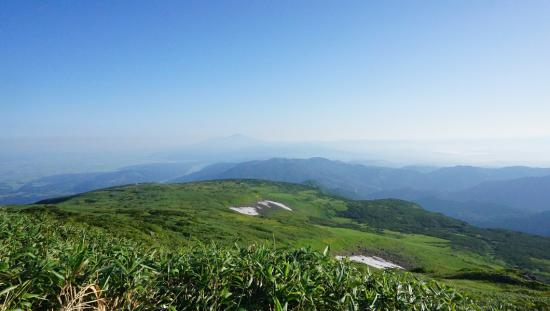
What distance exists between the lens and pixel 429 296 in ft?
16.3

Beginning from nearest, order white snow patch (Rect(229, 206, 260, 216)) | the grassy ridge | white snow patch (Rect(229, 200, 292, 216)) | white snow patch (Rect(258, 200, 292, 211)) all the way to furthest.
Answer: the grassy ridge, white snow patch (Rect(229, 206, 260, 216)), white snow patch (Rect(229, 200, 292, 216)), white snow patch (Rect(258, 200, 292, 211))

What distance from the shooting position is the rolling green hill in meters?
52.5

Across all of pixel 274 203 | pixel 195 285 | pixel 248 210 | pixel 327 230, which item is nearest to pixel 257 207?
pixel 248 210

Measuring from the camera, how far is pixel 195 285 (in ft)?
14.5

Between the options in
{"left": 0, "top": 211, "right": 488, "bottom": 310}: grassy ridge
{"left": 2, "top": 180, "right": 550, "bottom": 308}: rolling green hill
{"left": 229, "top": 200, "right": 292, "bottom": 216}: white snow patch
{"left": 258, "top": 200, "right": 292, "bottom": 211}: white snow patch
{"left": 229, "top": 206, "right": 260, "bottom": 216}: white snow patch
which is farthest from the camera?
{"left": 258, "top": 200, "right": 292, "bottom": 211}: white snow patch

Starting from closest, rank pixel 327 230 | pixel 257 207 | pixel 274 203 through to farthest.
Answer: pixel 327 230 < pixel 257 207 < pixel 274 203

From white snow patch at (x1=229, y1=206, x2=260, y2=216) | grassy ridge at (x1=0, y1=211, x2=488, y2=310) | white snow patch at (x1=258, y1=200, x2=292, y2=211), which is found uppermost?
grassy ridge at (x1=0, y1=211, x2=488, y2=310)

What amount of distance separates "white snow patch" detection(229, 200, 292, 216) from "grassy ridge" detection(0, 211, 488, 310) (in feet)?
383

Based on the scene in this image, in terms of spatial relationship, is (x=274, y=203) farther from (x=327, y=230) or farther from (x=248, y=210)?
(x=327, y=230)

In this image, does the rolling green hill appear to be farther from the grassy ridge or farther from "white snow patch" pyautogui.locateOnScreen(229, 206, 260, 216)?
the grassy ridge

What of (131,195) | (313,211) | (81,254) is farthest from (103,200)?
(81,254)

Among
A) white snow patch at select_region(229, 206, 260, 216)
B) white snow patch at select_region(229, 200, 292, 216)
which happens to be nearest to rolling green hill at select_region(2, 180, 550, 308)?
white snow patch at select_region(229, 200, 292, 216)

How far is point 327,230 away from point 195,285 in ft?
329

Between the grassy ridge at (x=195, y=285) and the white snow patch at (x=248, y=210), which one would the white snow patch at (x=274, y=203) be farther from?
the grassy ridge at (x=195, y=285)
